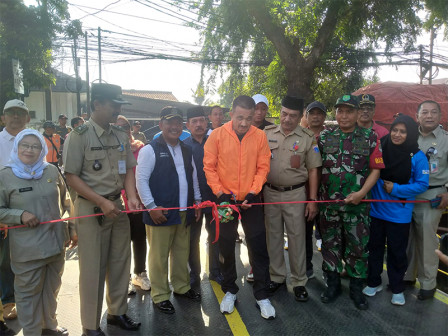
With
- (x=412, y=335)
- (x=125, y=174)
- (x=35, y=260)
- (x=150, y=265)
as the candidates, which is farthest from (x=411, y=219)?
(x=35, y=260)

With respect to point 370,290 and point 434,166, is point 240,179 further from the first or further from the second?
point 434,166

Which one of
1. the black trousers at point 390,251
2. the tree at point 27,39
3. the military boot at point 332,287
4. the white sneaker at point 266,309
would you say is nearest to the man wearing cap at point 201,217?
the white sneaker at point 266,309

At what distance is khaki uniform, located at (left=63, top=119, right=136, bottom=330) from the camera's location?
2859 millimetres

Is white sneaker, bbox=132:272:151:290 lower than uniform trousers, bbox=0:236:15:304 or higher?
lower

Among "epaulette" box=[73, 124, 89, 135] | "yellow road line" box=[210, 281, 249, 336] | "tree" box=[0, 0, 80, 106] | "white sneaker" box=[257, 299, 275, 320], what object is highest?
"tree" box=[0, 0, 80, 106]

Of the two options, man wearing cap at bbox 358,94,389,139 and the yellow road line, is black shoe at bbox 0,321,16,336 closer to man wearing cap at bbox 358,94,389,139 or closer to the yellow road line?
the yellow road line

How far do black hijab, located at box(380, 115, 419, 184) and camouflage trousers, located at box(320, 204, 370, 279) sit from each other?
0.51 m

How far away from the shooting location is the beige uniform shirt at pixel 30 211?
2707 mm

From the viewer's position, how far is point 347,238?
141 inches

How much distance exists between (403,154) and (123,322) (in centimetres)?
335

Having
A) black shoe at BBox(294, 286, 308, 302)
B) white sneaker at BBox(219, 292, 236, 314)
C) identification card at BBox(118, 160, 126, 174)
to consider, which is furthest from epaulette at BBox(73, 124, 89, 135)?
black shoe at BBox(294, 286, 308, 302)

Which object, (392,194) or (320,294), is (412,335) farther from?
(392,194)

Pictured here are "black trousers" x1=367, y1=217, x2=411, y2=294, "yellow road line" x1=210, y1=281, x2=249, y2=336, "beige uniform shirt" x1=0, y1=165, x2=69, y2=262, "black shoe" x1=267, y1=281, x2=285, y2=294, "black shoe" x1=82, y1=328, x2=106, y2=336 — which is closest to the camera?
"beige uniform shirt" x1=0, y1=165, x2=69, y2=262

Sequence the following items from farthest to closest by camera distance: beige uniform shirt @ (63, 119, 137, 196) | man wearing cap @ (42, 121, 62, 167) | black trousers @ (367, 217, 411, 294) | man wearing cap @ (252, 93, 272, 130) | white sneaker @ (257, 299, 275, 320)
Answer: man wearing cap @ (42, 121, 62, 167)
man wearing cap @ (252, 93, 272, 130)
black trousers @ (367, 217, 411, 294)
white sneaker @ (257, 299, 275, 320)
beige uniform shirt @ (63, 119, 137, 196)
